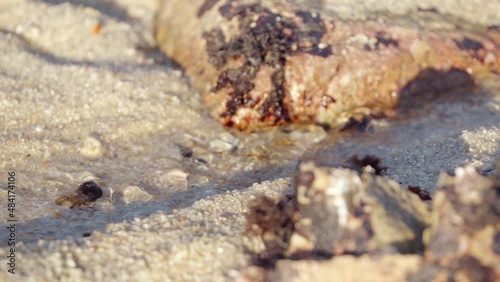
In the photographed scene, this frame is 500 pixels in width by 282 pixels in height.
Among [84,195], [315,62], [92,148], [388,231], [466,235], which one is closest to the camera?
[466,235]

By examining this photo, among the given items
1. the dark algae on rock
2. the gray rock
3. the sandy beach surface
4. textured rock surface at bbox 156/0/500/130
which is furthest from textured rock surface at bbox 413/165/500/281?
textured rock surface at bbox 156/0/500/130

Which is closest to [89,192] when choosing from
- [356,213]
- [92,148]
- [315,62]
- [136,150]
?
[92,148]

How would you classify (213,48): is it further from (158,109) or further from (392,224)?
(392,224)

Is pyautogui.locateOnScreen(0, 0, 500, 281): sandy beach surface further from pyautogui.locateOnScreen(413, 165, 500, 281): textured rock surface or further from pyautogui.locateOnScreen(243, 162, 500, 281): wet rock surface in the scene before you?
pyautogui.locateOnScreen(413, 165, 500, 281): textured rock surface

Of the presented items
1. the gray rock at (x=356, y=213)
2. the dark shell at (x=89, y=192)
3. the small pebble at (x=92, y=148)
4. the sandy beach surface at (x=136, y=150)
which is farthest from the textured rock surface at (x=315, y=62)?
the gray rock at (x=356, y=213)

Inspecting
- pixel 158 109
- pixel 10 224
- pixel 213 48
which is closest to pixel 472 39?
pixel 213 48

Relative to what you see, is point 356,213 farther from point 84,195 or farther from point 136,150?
point 136,150
